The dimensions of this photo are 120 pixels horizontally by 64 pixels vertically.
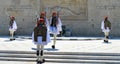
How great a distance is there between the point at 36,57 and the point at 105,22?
767 cm

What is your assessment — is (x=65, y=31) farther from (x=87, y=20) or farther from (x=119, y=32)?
(x=119, y=32)

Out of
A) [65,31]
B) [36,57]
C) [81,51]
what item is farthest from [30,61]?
[65,31]

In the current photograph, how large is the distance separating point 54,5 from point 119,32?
5.66 metres

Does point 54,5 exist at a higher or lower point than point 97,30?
higher

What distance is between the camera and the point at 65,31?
2766 centimetres

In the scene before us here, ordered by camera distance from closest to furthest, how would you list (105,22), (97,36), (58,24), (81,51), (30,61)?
(30,61)
(81,51)
(58,24)
(105,22)
(97,36)

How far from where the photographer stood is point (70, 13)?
92.3 feet

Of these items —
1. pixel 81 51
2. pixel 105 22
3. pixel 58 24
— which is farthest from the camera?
pixel 105 22

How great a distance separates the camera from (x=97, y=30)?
91.1ft

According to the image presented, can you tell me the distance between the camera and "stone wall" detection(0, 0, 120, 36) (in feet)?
91.0

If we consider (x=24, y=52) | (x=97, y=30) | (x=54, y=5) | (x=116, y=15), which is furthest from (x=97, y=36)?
(x=24, y=52)

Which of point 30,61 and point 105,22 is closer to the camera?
point 30,61

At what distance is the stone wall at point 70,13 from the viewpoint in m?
27.8

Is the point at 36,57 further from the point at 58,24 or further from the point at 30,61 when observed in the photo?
the point at 58,24
